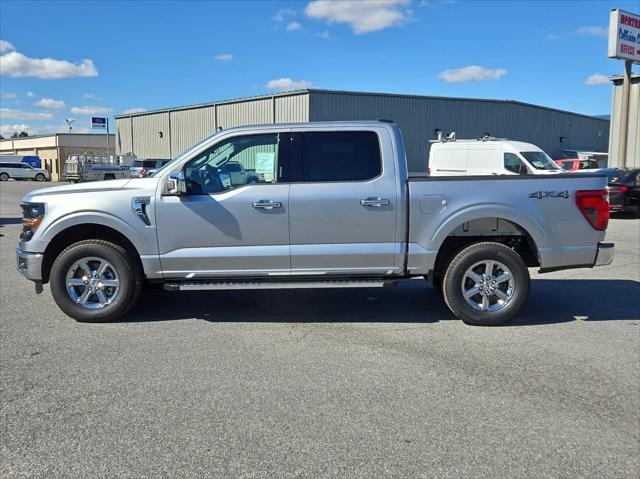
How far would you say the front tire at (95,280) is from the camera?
19.2ft


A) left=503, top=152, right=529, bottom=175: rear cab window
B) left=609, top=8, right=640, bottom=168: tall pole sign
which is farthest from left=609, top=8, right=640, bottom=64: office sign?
left=503, top=152, right=529, bottom=175: rear cab window

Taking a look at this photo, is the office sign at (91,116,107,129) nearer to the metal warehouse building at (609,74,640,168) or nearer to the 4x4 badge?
the metal warehouse building at (609,74,640,168)

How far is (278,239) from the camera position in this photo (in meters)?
5.79

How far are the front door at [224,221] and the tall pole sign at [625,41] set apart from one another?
24636mm

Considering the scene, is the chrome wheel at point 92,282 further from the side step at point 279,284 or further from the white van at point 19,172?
the white van at point 19,172

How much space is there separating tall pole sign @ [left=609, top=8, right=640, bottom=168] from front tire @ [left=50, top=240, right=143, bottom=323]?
84.4 ft

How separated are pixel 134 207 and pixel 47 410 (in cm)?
245

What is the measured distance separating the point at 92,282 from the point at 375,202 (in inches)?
122

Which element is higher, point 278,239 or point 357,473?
point 278,239

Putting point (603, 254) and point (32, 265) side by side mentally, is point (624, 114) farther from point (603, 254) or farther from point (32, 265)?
point (32, 265)

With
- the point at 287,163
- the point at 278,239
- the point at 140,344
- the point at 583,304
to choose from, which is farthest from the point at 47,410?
the point at 583,304

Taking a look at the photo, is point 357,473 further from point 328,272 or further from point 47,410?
point 328,272

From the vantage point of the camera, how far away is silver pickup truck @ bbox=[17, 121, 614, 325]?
5.75 m

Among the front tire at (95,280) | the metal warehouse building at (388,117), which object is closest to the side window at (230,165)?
the front tire at (95,280)
